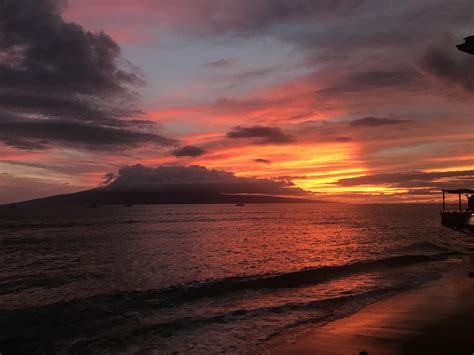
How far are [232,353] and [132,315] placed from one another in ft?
24.5

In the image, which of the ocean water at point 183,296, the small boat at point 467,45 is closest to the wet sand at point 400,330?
the ocean water at point 183,296

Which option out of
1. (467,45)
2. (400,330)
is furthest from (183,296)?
(467,45)

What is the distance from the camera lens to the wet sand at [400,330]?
39.4 feet

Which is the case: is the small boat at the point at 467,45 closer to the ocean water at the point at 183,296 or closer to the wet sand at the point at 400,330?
the wet sand at the point at 400,330

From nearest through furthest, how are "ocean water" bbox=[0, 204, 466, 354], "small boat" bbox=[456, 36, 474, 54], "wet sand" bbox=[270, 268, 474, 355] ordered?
"wet sand" bbox=[270, 268, 474, 355] → "small boat" bbox=[456, 36, 474, 54] → "ocean water" bbox=[0, 204, 466, 354]

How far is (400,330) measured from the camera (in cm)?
1394

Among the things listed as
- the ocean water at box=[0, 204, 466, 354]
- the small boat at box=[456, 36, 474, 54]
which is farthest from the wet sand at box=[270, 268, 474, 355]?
the small boat at box=[456, 36, 474, 54]

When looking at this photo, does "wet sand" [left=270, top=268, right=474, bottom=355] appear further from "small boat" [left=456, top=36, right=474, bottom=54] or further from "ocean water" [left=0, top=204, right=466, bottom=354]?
"small boat" [left=456, top=36, right=474, bottom=54]

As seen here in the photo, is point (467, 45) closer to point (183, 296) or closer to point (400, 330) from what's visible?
point (400, 330)

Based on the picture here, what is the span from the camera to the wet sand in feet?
39.4

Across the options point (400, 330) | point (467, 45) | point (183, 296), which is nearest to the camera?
point (400, 330)

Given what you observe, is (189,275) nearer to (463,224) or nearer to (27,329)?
(27,329)

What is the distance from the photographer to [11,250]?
48000 millimetres

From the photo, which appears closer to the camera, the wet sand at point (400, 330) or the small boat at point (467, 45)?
the wet sand at point (400, 330)
